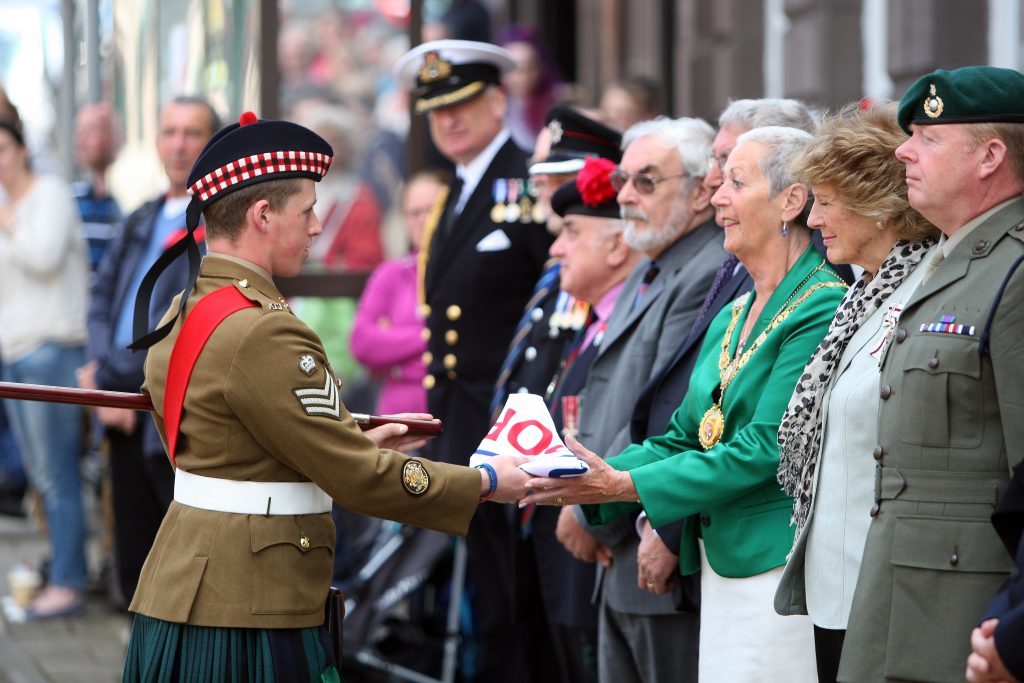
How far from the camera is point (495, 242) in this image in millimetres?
6137

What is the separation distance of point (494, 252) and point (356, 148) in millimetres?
2152

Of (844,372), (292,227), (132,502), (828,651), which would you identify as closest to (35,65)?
(132,502)

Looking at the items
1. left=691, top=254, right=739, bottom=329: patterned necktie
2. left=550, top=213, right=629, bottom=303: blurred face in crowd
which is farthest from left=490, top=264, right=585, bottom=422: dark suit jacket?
left=691, top=254, right=739, bottom=329: patterned necktie

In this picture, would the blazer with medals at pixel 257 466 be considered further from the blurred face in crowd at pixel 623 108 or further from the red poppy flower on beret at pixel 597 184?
the blurred face in crowd at pixel 623 108

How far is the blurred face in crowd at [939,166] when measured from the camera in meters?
3.09

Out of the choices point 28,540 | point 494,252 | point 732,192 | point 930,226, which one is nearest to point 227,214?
point 732,192

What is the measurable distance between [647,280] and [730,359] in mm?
721

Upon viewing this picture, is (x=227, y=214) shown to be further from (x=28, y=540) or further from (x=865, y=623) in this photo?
(x=28, y=540)

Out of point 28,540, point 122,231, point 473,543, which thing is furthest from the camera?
point 28,540

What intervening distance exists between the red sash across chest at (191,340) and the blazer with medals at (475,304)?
2.61 meters

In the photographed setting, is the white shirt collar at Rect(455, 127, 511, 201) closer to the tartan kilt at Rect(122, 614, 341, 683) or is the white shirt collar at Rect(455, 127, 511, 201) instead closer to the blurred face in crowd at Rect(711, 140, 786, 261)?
the blurred face in crowd at Rect(711, 140, 786, 261)

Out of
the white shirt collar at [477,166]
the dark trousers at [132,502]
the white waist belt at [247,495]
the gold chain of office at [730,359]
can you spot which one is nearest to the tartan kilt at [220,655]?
the white waist belt at [247,495]

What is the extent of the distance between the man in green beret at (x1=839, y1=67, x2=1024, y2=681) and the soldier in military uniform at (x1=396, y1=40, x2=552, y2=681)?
2904 millimetres

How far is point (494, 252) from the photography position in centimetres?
612
